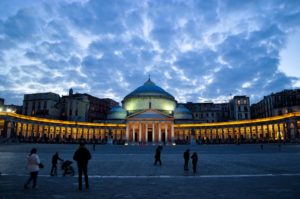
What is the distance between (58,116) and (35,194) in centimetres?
10644

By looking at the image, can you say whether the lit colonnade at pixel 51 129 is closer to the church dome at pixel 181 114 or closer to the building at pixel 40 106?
the building at pixel 40 106

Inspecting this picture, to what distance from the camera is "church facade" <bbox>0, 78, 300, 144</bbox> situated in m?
76.0

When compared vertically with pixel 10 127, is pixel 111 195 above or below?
below

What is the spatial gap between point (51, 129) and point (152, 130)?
131 ft

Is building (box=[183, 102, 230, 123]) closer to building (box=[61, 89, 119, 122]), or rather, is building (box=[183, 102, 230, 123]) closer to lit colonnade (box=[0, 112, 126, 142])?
lit colonnade (box=[0, 112, 126, 142])

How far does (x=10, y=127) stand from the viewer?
240ft

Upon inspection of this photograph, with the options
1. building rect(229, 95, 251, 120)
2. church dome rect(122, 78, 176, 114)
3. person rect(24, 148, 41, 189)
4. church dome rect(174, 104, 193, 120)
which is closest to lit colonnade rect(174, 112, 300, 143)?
church dome rect(174, 104, 193, 120)

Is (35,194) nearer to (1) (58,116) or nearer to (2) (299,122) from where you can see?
(2) (299,122)

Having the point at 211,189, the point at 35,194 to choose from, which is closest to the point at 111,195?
the point at 35,194

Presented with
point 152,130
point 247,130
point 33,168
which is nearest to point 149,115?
point 152,130

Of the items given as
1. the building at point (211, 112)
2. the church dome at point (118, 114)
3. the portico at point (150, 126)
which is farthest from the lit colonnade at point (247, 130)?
the church dome at point (118, 114)

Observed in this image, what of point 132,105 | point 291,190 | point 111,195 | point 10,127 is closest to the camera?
point 111,195

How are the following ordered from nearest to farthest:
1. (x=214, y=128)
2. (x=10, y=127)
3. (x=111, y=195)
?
1. (x=111, y=195)
2. (x=10, y=127)
3. (x=214, y=128)

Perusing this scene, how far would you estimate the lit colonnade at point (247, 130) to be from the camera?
74.9 m
